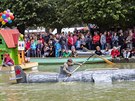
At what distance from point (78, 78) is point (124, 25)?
1688cm

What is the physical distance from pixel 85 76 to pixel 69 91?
90.7 inches

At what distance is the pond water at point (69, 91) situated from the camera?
14273 millimetres

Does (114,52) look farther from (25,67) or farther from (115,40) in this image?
(25,67)

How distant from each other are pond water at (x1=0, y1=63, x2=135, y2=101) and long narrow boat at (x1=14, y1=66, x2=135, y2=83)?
1.05 ft

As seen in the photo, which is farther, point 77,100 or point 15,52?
point 15,52

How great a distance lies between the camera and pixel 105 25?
35.0 m

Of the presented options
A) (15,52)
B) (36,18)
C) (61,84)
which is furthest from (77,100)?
(36,18)

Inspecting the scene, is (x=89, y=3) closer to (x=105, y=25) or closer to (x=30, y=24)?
(x=105, y=25)

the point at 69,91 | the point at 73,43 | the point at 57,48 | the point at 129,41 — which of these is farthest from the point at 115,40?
the point at 69,91

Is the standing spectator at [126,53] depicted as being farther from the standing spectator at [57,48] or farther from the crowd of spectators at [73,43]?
the standing spectator at [57,48]

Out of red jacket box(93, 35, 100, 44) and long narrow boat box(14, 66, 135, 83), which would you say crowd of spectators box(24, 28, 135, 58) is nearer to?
red jacket box(93, 35, 100, 44)

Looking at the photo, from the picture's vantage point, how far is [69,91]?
15.8 metres

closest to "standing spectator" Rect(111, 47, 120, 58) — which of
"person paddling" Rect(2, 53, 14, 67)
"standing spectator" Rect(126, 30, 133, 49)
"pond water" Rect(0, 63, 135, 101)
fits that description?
"standing spectator" Rect(126, 30, 133, 49)

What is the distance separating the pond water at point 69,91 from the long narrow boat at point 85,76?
321 millimetres
